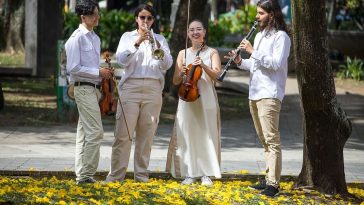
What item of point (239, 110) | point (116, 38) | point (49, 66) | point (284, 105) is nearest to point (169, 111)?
point (239, 110)

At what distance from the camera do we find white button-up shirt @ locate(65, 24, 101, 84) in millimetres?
8953

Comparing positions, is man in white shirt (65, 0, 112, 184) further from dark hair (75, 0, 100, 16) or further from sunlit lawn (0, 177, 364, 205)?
sunlit lawn (0, 177, 364, 205)

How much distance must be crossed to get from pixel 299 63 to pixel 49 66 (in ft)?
48.6

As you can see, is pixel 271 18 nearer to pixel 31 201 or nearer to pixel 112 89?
pixel 112 89

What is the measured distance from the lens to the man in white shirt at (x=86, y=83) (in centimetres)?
897

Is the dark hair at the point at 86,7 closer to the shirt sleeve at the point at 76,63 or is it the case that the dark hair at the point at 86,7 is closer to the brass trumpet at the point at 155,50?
the shirt sleeve at the point at 76,63

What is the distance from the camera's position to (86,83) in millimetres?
9039

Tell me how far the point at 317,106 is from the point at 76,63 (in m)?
2.26

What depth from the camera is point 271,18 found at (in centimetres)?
887

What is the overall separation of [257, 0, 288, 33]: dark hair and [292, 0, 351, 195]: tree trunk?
13cm

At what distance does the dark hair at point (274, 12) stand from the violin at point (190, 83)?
35.4 inches

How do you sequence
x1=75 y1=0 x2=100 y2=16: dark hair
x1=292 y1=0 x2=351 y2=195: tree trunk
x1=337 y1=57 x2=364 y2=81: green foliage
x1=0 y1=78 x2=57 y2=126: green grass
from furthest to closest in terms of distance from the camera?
x1=337 y1=57 x2=364 y2=81: green foliage, x1=0 y1=78 x2=57 y2=126: green grass, x1=75 y1=0 x2=100 y2=16: dark hair, x1=292 y1=0 x2=351 y2=195: tree trunk

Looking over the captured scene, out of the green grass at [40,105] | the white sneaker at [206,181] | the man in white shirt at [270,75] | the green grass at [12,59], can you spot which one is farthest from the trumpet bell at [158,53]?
the green grass at [12,59]

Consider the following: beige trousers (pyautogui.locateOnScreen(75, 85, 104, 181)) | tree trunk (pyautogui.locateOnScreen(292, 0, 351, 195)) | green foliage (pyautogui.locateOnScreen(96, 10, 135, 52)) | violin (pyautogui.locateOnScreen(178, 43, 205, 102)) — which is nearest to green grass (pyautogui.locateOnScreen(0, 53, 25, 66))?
green foliage (pyautogui.locateOnScreen(96, 10, 135, 52))
